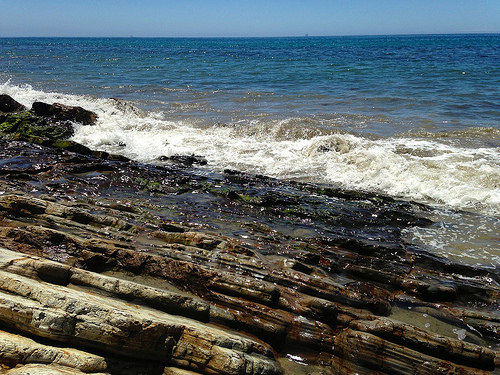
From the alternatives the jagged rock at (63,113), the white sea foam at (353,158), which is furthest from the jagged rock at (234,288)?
the jagged rock at (63,113)

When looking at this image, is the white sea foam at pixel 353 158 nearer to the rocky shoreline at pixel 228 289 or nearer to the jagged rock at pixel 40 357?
the rocky shoreline at pixel 228 289

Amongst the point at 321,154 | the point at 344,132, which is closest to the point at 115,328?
the point at 321,154

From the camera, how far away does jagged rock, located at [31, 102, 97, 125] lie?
16.8 m

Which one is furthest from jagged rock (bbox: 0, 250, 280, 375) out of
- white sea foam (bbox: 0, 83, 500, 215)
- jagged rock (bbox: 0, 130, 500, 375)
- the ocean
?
white sea foam (bbox: 0, 83, 500, 215)

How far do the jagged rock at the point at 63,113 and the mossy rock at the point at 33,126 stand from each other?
0.45 meters

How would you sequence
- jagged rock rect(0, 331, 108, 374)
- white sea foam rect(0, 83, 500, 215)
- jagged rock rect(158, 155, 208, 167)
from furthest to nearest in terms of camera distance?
jagged rock rect(158, 155, 208, 167), white sea foam rect(0, 83, 500, 215), jagged rock rect(0, 331, 108, 374)

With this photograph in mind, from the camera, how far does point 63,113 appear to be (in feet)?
56.0

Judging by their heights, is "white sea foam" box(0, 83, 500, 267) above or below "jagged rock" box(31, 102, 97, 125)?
below

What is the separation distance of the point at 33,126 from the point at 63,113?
2.11 m

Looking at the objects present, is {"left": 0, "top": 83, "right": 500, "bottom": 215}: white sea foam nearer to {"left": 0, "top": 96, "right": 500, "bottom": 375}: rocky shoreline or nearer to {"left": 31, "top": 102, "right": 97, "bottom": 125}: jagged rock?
{"left": 31, "top": 102, "right": 97, "bottom": 125}: jagged rock

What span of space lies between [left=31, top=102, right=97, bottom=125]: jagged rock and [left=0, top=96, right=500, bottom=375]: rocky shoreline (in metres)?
7.87

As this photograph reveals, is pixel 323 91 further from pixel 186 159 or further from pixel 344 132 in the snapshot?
pixel 186 159

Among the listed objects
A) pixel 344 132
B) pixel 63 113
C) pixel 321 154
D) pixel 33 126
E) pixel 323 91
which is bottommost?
pixel 321 154

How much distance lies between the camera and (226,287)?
17.3ft
